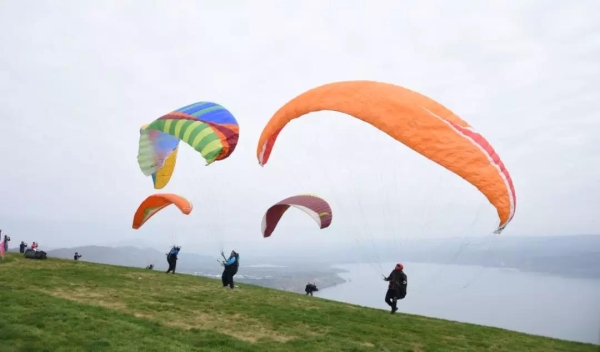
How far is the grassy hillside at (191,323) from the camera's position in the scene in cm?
938

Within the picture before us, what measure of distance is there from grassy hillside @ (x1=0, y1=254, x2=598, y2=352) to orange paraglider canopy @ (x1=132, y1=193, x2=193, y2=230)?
6.27m

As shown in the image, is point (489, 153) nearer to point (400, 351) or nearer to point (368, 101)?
point (368, 101)

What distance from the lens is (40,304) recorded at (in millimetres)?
11578

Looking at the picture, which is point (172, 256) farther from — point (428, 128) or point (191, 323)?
point (428, 128)

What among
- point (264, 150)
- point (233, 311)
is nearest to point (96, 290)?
point (233, 311)

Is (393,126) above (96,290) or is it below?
above

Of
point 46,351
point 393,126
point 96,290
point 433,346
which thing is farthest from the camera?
point 96,290

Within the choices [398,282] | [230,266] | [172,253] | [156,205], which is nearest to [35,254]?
[156,205]

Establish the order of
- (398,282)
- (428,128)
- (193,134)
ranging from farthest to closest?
(193,134) → (398,282) → (428,128)

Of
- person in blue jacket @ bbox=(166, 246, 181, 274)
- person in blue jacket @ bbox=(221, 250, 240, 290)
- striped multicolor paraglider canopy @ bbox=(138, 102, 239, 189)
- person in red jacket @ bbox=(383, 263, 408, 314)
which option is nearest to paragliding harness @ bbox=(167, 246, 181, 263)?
person in blue jacket @ bbox=(166, 246, 181, 274)

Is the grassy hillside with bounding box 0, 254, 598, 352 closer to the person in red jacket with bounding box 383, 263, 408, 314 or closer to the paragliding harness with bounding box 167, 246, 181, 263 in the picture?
the person in red jacket with bounding box 383, 263, 408, 314

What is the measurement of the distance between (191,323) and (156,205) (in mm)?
14364

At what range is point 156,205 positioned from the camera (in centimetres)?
2455

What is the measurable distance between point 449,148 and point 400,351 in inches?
221
